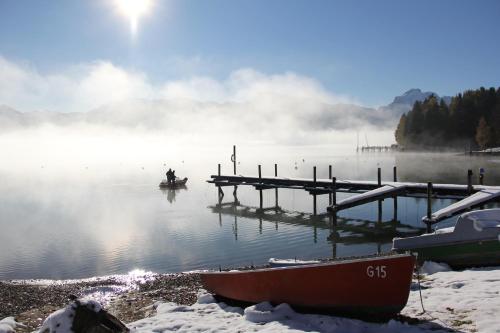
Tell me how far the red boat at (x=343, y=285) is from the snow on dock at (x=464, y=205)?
14.0m

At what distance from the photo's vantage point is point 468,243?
47.4 feet

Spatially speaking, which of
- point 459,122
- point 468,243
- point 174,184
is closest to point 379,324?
point 468,243

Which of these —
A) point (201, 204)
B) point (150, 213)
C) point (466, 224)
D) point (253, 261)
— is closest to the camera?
point (466, 224)

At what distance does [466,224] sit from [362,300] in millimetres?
6734

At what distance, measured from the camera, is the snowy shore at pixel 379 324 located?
9086 mm

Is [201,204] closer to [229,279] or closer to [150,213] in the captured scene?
[150,213]

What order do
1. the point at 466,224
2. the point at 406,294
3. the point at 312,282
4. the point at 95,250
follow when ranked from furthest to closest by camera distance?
the point at 95,250
the point at 466,224
the point at 312,282
the point at 406,294

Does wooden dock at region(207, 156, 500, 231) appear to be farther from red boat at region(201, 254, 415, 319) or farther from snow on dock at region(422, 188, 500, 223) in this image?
red boat at region(201, 254, 415, 319)

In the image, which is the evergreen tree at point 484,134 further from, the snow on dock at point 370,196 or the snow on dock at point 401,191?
the snow on dock at point 370,196

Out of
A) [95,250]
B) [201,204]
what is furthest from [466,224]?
[201,204]

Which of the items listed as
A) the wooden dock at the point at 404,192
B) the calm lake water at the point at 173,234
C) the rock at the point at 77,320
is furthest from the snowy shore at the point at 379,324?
the wooden dock at the point at 404,192

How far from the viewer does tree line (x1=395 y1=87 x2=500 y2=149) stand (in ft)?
345

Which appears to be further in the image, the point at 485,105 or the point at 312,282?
the point at 485,105

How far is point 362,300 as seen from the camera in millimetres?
10156
